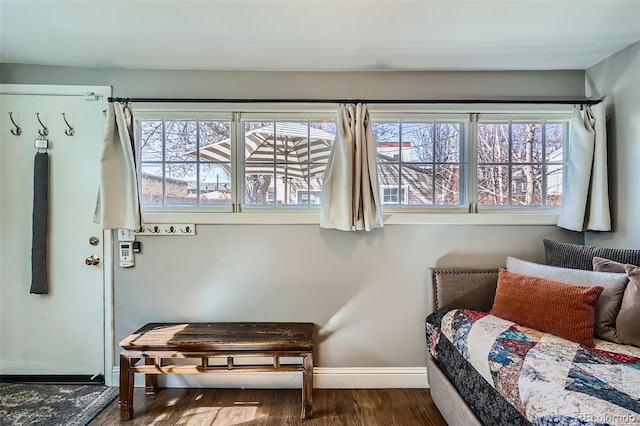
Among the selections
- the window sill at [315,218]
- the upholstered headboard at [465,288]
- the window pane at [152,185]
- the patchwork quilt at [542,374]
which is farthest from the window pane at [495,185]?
the window pane at [152,185]

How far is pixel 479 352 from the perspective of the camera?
4.31 feet

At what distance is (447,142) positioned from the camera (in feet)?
7.00

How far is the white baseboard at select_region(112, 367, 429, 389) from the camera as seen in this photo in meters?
2.00

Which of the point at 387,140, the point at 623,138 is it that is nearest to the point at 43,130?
the point at 387,140

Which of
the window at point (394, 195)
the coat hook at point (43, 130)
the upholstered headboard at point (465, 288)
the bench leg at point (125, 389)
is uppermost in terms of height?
the coat hook at point (43, 130)

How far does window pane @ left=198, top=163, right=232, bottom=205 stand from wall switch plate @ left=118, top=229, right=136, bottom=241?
504mm

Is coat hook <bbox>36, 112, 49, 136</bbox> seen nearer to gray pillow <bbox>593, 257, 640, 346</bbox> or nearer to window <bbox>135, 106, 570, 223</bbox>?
window <bbox>135, 106, 570, 223</bbox>

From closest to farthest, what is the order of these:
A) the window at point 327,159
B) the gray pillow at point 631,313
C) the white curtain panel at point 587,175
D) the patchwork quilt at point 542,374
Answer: the patchwork quilt at point 542,374
the gray pillow at point 631,313
the white curtain panel at point 587,175
the window at point 327,159

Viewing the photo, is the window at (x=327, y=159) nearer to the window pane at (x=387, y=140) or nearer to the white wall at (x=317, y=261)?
the window pane at (x=387, y=140)

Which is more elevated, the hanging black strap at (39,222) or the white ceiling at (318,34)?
the white ceiling at (318,34)

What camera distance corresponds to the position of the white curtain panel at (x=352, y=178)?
190 centimetres

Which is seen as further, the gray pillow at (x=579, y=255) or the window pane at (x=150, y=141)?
the window pane at (x=150, y=141)

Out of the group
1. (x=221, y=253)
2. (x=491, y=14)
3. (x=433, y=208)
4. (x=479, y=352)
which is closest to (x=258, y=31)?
(x=491, y=14)

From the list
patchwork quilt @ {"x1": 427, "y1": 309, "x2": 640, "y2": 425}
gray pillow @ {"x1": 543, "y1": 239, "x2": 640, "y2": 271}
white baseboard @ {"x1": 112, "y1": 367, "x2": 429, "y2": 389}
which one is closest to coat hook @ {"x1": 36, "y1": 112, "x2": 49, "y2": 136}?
white baseboard @ {"x1": 112, "y1": 367, "x2": 429, "y2": 389}
